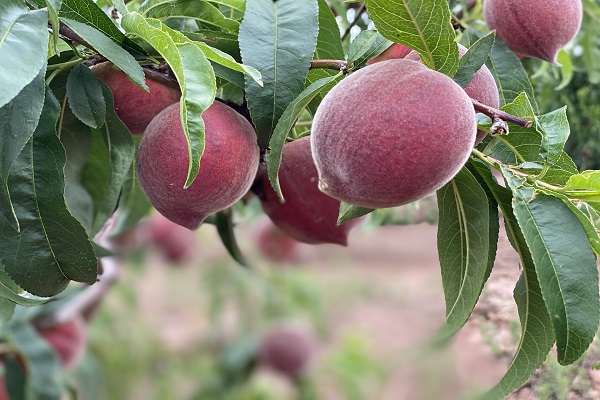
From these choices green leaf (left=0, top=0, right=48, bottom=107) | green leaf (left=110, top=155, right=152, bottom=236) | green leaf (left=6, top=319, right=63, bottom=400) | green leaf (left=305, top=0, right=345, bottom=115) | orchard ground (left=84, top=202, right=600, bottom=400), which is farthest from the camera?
orchard ground (left=84, top=202, right=600, bottom=400)

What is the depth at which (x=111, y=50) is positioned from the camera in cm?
49

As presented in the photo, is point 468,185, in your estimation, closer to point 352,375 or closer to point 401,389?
point 352,375

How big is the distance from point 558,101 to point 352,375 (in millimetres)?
1876

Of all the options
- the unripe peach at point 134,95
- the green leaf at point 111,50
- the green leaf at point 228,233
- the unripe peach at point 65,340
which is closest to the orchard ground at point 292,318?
the unripe peach at point 65,340

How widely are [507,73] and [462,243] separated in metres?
0.23

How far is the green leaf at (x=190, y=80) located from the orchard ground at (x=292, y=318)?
41.7 inches

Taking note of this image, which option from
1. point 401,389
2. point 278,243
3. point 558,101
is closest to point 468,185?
point 558,101

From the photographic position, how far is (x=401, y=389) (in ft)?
10.4

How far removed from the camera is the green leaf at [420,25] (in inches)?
18.9

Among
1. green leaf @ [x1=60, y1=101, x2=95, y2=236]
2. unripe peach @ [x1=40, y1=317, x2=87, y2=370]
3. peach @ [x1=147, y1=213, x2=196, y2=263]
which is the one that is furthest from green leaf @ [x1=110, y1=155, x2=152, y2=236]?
peach @ [x1=147, y1=213, x2=196, y2=263]

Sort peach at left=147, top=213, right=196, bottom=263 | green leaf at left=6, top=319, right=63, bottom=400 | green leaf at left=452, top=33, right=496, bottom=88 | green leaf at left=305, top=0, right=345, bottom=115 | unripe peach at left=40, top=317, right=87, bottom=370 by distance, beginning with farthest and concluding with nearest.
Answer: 1. peach at left=147, top=213, right=196, bottom=263
2. unripe peach at left=40, top=317, right=87, bottom=370
3. green leaf at left=6, top=319, right=63, bottom=400
4. green leaf at left=305, top=0, right=345, bottom=115
5. green leaf at left=452, top=33, right=496, bottom=88

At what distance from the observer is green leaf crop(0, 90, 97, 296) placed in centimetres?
51

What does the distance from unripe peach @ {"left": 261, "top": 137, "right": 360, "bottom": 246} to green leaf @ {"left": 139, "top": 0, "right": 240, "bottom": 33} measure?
131 mm

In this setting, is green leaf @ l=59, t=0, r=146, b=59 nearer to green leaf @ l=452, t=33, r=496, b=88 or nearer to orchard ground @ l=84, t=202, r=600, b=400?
green leaf @ l=452, t=33, r=496, b=88
